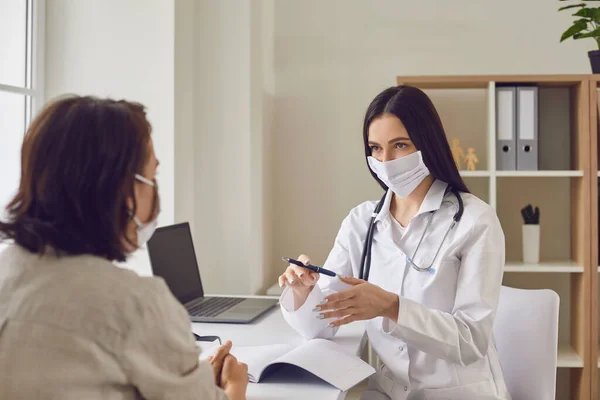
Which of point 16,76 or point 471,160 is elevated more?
point 16,76

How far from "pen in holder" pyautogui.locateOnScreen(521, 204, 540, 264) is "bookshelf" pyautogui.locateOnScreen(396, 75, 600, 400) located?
0.15 feet

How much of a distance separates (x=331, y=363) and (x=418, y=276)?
377 millimetres

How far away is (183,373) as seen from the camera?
2.94 feet

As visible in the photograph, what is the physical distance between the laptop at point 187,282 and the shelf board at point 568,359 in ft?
3.87

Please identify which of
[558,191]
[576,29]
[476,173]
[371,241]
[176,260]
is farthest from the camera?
[558,191]

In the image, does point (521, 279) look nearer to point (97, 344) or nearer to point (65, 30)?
point (65, 30)

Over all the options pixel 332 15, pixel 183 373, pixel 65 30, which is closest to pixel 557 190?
pixel 332 15

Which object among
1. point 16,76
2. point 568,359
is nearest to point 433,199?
point 568,359

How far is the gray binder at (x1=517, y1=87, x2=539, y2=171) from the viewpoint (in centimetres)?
263

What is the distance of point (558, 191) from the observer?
9.50 feet

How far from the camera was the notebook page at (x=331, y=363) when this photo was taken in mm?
1393

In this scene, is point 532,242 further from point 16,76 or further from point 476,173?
point 16,76

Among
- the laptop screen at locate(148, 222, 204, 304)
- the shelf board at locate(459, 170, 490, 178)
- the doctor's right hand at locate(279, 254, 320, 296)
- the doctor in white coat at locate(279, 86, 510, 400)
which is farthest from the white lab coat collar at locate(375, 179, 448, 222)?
the shelf board at locate(459, 170, 490, 178)

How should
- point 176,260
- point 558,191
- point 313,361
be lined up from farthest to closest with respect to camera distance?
point 558,191
point 176,260
point 313,361
